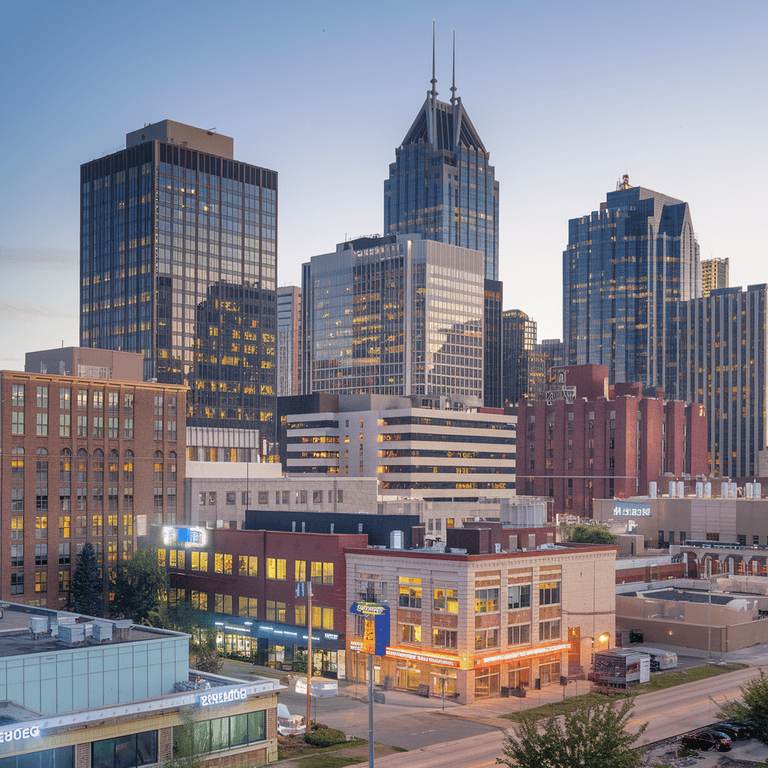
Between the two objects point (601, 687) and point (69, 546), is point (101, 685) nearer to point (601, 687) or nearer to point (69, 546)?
point (601, 687)

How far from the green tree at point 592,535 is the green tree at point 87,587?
79901 mm

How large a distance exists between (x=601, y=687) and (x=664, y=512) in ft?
339

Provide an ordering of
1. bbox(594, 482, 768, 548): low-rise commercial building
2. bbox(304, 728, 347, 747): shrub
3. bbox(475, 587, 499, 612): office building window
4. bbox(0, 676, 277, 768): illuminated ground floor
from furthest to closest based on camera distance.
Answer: bbox(594, 482, 768, 548): low-rise commercial building
bbox(475, 587, 499, 612): office building window
bbox(304, 728, 347, 747): shrub
bbox(0, 676, 277, 768): illuminated ground floor

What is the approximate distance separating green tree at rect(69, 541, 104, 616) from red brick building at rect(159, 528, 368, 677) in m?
23.8

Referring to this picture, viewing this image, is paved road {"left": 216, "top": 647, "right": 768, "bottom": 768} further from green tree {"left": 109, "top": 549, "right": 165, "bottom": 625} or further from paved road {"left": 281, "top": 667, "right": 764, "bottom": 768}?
green tree {"left": 109, "top": 549, "right": 165, "bottom": 625}

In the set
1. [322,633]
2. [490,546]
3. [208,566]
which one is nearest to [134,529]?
[208,566]

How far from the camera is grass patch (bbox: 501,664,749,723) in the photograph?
263 ft

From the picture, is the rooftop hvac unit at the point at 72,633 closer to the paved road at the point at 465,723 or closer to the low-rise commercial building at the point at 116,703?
the low-rise commercial building at the point at 116,703

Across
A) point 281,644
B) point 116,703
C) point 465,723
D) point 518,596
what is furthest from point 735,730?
point 281,644

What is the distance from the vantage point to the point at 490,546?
90688 mm

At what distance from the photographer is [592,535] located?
586 feet

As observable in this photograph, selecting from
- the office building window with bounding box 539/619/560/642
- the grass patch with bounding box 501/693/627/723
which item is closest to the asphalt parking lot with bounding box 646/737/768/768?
the grass patch with bounding box 501/693/627/723

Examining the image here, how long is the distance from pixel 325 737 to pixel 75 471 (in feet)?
277

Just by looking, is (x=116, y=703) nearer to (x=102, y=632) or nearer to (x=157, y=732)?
(x=157, y=732)
